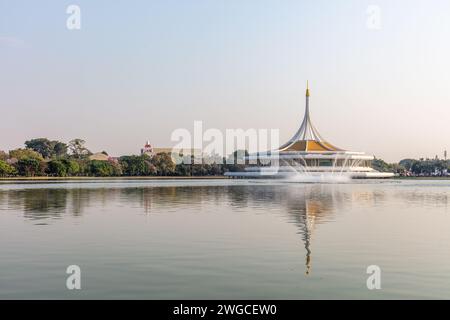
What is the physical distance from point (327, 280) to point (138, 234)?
33.3 feet

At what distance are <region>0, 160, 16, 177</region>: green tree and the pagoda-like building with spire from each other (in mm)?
48396

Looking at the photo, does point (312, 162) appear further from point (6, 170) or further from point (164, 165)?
point (6, 170)

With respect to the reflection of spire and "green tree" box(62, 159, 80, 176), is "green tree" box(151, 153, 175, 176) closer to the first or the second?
"green tree" box(62, 159, 80, 176)

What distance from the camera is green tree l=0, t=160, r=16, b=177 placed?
118 meters

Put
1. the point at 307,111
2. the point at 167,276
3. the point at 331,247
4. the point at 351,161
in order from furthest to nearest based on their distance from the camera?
the point at 307,111, the point at 351,161, the point at 331,247, the point at 167,276

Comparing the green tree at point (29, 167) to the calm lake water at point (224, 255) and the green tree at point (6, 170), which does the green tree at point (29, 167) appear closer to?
the green tree at point (6, 170)

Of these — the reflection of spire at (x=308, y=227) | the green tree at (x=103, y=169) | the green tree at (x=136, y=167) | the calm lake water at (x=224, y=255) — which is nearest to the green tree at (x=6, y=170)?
the green tree at (x=103, y=169)

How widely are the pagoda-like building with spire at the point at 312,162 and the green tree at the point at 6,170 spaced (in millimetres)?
48396

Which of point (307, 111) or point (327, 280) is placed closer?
point (327, 280)

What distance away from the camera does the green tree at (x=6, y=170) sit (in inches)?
4660

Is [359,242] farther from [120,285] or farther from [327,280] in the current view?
[120,285]

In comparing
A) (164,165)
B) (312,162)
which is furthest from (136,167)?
(312,162)
